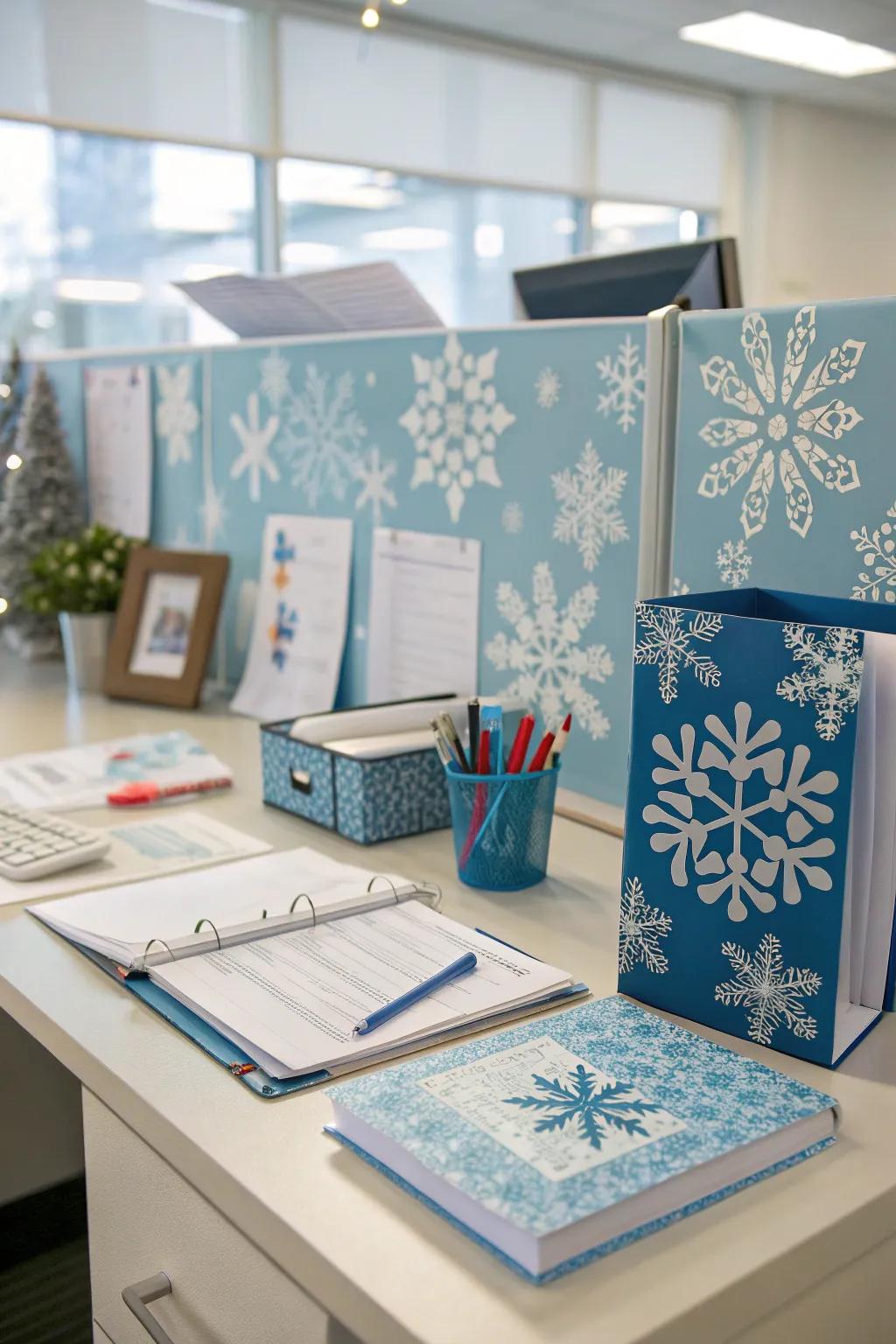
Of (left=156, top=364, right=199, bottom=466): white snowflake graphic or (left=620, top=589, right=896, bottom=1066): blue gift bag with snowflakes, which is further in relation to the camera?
(left=156, top=364, right=199, bottom=466): white snowflake graphic

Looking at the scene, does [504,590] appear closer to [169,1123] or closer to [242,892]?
[242,892]

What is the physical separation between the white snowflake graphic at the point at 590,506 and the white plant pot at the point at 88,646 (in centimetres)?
80

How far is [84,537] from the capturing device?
185cm

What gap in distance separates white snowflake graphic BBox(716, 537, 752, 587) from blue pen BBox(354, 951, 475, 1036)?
39 cm

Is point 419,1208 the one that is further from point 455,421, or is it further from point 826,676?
point 455,421

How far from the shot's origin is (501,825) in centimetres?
99

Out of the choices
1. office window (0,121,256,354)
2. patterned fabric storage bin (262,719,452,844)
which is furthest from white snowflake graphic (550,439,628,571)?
office window (0,121,256,354)

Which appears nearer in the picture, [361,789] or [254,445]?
[361,789]

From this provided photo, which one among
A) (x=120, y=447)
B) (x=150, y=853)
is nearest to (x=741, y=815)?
(x=150, y=853)

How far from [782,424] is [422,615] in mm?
537

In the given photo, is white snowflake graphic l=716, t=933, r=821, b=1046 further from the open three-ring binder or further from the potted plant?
the potted plant

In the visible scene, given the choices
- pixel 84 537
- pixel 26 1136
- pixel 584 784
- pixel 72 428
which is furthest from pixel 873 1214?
pixel 72 428

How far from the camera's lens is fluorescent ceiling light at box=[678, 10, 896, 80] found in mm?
5062

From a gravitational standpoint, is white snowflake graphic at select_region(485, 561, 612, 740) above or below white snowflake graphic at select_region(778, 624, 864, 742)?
below
